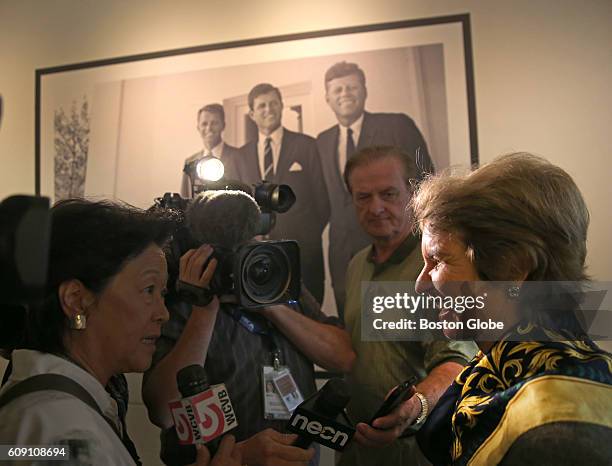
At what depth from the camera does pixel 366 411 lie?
1.33m

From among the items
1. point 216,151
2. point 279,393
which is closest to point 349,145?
point 216,151

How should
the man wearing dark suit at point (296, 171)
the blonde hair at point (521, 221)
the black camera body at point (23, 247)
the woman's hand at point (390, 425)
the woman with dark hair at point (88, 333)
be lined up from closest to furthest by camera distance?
1. the black camera body at point (23, 247)
2. the woman with dark hair at point (88, 333)
3. the blonde hair at point (521, 221)
4. the woman's hand at point (390, 425)
5. the man wearing dark suit at point (296, 171)

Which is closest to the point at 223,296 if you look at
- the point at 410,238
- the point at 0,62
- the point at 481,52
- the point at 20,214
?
the point at 410,238

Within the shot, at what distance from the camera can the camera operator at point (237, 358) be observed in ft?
3.91

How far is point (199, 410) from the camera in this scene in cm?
119

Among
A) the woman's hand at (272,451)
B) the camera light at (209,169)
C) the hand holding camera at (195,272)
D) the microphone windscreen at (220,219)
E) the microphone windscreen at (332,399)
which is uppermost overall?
the camera light at (209,169)

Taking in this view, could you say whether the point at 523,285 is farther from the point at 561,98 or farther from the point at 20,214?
the point at 20,214

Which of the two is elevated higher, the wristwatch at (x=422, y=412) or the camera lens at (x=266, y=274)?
the camera lens at (x=266, y=274)

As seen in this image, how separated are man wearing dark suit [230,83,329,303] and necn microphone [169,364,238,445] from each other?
43 centimetres

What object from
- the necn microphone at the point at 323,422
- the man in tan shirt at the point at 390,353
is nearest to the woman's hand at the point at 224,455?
the necn microphone at the point at 323,422

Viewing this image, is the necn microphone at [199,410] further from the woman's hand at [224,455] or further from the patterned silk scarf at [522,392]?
the patterned silk scarf at [522,392]

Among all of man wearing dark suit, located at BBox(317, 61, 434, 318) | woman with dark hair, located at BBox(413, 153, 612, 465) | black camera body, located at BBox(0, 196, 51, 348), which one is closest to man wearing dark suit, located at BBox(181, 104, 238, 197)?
man wearing dark suit, located at BBox(317, 61, 434, 318)

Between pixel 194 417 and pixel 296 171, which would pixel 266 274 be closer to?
pixel 194 417

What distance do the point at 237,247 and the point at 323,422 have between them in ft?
1.29
